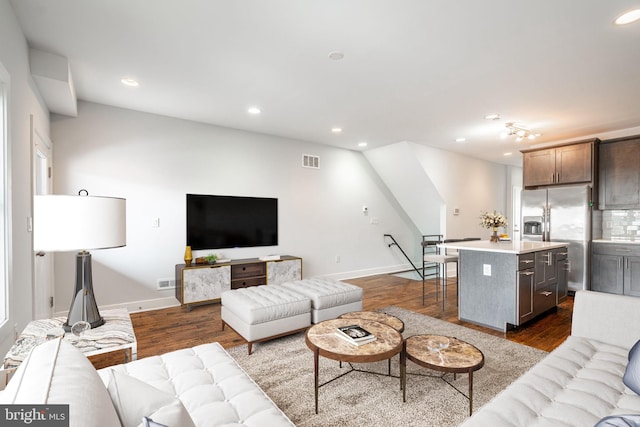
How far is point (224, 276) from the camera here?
4.33 meters

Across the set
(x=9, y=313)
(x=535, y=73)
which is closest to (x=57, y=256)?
(x=9, y=313)

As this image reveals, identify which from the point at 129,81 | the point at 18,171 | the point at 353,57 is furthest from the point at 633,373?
the point at 129,81

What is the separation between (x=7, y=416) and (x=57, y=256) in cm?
379

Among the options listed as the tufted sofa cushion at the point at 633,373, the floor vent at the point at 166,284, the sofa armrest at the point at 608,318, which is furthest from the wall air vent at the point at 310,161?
the tufted sofa cushion at the point at 633,373

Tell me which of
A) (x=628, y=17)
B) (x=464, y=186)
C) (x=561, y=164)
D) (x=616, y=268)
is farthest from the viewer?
(x=464, y=186)

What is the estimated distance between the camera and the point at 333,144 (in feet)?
19.4

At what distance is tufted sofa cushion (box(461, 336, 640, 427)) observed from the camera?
126 centimetres

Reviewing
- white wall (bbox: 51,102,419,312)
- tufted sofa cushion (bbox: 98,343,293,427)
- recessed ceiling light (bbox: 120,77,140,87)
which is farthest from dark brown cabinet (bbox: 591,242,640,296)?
recessed ceiling light (bbox: 120,77,140,87)

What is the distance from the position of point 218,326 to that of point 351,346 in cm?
209

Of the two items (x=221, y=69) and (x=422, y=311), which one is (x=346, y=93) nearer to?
(x=221, y=69)

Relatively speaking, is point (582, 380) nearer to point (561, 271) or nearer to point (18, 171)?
point (561, 271)

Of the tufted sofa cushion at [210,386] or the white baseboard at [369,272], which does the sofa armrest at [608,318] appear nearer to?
the tufted sofa cushion at [210,386]

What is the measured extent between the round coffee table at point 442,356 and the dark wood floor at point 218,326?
1446 mm

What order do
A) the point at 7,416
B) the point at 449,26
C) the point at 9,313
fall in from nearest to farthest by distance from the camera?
the point at 7,416 → the point at 9,313 → the point at 449,26
